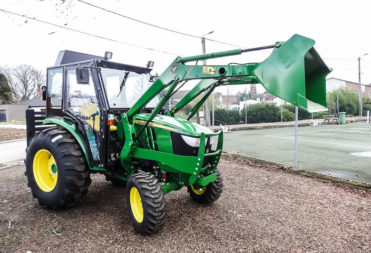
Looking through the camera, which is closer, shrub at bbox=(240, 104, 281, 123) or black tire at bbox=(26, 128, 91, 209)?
black tire at bbox=(26, 128, 91, 209)

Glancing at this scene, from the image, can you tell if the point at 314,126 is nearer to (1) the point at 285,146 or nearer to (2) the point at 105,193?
(1) the point at 285,146

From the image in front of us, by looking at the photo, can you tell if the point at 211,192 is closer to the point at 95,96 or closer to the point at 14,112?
the point at 95,96

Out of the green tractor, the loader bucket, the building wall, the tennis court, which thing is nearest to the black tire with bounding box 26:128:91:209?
the green tractor

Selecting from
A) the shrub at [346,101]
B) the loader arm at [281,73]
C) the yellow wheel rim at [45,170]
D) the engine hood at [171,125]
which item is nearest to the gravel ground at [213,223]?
the yellow wheel rim at [45,170]

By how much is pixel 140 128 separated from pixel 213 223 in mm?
1648

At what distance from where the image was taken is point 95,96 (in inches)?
153

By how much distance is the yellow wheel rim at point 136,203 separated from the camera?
348 centimetres

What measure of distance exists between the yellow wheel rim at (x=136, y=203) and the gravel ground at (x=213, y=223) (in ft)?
0.82

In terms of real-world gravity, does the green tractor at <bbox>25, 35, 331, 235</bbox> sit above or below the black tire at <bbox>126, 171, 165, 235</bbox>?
above

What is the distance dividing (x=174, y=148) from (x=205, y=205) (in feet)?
4.33

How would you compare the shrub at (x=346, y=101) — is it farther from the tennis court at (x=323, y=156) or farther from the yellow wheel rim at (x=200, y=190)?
the yellow wheel rim at (x=200, y=190)

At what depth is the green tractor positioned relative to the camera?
2.96 meters

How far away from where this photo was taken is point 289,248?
3.10 m

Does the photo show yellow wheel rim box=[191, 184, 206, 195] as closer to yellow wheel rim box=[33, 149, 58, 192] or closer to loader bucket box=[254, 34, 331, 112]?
loader bucket box=[254, 34, 331, 112]
